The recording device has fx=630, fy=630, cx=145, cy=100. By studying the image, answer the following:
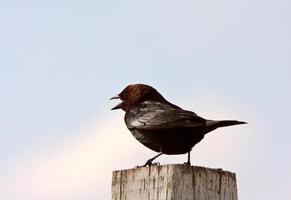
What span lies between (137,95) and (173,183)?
3.62 m

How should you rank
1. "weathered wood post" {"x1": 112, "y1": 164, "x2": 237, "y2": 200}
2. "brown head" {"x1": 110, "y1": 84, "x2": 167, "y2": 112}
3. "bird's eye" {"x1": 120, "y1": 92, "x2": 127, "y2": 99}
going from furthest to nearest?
"bird's eye" {"x1": 120, "y1": 92, "x2": 127, "y2": 99} → "brown head" {"x1": 110, "y1": 84, "x2": 167, "y2": 112} → "weathered wood post" {"x1": 112, "y1": 164, "x2": 237, "y2": 200}

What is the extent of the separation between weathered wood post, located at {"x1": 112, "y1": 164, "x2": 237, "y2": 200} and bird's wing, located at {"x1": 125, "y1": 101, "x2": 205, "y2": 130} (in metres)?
2.47

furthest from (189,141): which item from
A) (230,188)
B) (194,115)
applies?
(230,188)

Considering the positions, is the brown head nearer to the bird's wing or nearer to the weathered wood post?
the bird's wing

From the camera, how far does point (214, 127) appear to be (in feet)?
19.3

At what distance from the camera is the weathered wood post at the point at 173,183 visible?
310 cm

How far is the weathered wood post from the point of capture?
3.10 metres

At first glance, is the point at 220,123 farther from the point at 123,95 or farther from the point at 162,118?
the point at 123,95

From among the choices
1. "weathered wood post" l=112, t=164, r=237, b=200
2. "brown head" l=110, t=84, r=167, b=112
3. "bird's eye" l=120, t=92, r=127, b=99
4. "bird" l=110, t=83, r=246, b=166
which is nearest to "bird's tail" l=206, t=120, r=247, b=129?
"bird" l=110, t=83, r=246, b=166

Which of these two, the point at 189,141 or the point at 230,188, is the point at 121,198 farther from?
the point at 189,141

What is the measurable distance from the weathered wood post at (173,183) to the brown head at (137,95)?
3141mm

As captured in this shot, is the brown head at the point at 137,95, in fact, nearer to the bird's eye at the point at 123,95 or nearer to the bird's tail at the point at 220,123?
the bird's eye at the point at 123,95

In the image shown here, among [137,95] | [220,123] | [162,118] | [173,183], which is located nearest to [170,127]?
[162,118]

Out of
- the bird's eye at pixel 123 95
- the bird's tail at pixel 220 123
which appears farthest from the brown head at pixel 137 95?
the bird's tail at pixel 220 123
